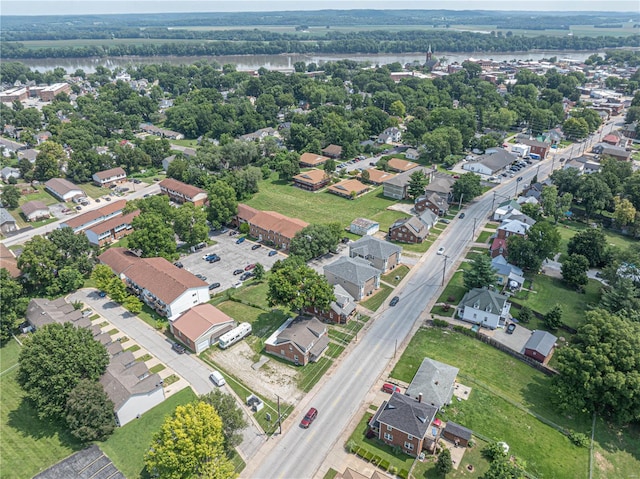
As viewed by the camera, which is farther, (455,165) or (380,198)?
(455,165)

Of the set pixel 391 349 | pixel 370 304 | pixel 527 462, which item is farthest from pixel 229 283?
pixel 527 462

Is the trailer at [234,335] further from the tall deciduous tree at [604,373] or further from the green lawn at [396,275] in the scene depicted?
the tall deciduous tree at [604,373]

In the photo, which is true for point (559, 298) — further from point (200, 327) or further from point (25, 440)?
point (25, 440)

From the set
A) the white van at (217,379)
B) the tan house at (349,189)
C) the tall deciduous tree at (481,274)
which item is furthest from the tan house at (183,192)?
the tall deciduous tree at (481,274)

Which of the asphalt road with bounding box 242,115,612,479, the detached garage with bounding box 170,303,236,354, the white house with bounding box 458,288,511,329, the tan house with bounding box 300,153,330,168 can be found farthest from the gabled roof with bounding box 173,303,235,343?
the tan house with bounding box 300,153,330,168

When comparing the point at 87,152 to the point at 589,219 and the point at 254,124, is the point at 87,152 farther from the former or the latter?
the point at 589,219

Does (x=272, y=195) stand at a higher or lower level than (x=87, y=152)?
lower
